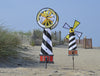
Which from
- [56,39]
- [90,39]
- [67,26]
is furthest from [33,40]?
[67,26]

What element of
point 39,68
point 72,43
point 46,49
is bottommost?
point 39,68

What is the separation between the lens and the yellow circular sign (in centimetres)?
786

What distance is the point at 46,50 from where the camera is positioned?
7.88 meters

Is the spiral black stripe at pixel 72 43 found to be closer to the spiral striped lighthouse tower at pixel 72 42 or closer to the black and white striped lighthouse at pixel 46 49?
the spiral striped lighthouse tower at pixel 72 42

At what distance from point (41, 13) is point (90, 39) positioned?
64.7 ft

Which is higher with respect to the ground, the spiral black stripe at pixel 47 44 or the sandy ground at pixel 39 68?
the spiral black stripe at pixel 47 44

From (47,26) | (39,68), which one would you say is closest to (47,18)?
(47,26)

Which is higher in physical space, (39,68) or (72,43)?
(72,43)

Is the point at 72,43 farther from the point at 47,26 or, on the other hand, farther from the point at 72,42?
the point at 47,26

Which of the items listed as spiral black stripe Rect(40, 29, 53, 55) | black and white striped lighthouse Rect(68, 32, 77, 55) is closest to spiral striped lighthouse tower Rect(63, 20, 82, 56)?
black and white striped lighthouse Rect(68, 32, 77, 55)

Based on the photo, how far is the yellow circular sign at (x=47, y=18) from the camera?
7855mm

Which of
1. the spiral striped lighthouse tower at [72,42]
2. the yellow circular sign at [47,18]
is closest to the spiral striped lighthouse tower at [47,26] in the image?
the yellow circular sign at [47,18]

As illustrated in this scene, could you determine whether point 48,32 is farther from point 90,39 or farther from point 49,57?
point 90,39

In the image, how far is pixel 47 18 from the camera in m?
7.89
